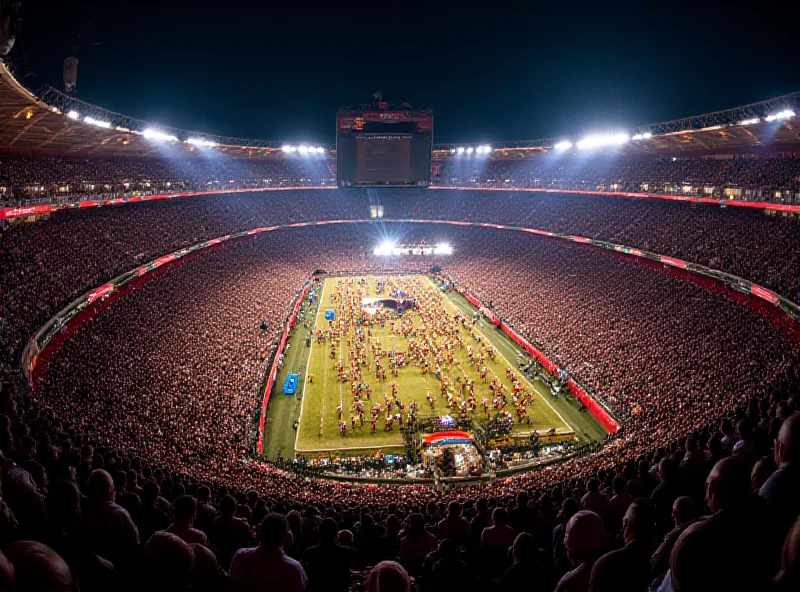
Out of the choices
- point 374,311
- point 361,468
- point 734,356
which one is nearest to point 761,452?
point 361,468

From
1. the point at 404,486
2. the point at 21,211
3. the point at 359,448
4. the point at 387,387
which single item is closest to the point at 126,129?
the point at 21,211

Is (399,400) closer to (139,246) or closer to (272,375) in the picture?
(272,375)

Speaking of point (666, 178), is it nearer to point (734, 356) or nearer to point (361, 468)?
point (734, 356)

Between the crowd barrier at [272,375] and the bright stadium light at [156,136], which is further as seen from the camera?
the bright stadium light at [156,136]

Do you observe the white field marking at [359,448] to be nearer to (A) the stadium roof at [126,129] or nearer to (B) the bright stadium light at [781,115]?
(A) the stadium roof at [126,129]

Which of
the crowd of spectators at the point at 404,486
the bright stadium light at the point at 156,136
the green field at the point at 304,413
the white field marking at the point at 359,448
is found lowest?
the white field marking at the point at 359,448

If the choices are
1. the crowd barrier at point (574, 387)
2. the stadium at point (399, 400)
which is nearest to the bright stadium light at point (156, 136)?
the stadium at point (399, 400)

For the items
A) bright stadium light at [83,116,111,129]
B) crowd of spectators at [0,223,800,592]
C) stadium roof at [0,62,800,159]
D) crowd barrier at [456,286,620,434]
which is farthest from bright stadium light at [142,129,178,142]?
crowd barrier at [456,286,620,434]
